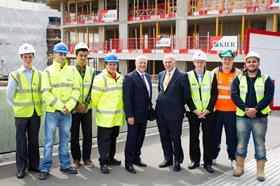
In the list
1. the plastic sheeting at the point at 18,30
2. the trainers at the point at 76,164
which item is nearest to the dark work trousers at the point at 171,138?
the trainers at the point at 76,164

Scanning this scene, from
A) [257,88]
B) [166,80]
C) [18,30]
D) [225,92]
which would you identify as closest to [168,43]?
[166,80]

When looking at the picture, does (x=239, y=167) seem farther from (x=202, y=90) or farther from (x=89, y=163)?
(x=89, y=163)

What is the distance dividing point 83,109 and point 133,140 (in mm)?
1029

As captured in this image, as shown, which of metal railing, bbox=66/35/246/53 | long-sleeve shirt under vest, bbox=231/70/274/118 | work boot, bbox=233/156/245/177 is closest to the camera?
long-sleeve shirt under vest, bbox=231/70/274/118

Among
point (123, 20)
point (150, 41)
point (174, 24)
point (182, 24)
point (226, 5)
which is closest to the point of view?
point (226, 5)

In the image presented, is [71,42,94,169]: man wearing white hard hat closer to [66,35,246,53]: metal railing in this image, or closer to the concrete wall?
the concrete wall

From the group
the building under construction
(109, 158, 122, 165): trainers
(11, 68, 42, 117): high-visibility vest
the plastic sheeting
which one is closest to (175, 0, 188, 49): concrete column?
the building under construction

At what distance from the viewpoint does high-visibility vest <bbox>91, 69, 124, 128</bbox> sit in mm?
5430

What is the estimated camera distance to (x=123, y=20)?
26859mm

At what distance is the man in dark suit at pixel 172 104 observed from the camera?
551 cm

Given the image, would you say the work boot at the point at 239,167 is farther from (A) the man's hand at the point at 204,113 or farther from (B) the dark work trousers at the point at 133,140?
(B) the dark work trousers at the point at 133,140

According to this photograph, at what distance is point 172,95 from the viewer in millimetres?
5512

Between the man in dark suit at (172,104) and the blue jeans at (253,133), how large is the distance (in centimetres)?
100

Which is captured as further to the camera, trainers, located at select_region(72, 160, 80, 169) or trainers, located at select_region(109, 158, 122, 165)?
trainers, located at select_region(109, 158, 122, 165)
